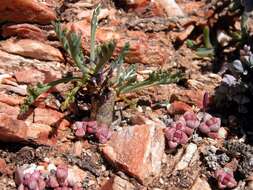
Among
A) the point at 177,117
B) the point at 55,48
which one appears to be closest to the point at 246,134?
the point at 177,117

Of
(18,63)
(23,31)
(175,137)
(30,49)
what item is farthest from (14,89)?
(175,137)

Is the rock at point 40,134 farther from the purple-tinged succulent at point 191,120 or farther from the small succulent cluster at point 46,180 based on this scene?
the purple-tinged succulent at point 191,120

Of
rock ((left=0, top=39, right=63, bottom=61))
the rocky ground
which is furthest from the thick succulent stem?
rock ((left=0, top=39, right=63, bottom=61))

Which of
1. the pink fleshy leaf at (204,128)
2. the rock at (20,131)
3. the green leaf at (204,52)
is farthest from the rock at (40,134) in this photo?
the green leaf at (204,52)

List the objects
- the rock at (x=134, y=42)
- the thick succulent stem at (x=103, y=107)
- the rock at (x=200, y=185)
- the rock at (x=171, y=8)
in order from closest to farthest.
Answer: the rock at (x=200, y=185) → the thick succulent stem at (x=103, y=107) → the rock at (x=134, y=42) → the rock at (x=171, y=8)

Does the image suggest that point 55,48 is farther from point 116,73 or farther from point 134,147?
point 134,147

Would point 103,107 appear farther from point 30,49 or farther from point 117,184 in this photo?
point 30,49

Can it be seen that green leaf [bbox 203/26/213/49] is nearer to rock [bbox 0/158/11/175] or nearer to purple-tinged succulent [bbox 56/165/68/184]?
purple-tinged succulent [bbox 56/165/68/184]
